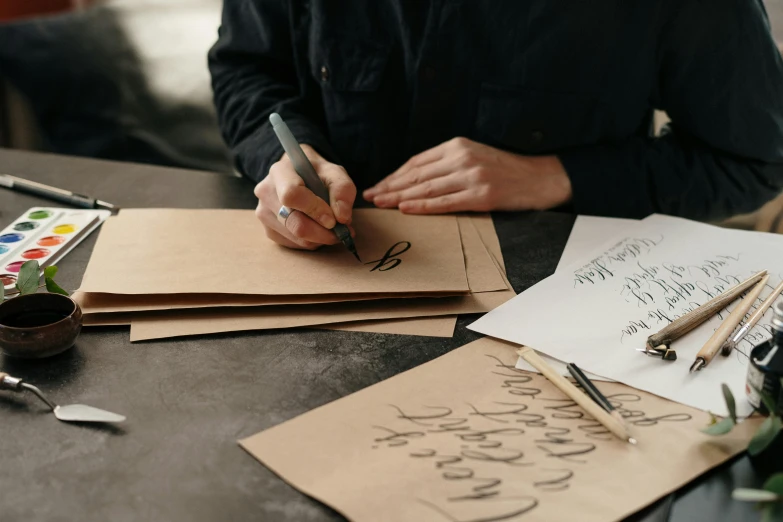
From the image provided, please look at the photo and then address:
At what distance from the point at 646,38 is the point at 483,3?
0.21 metres

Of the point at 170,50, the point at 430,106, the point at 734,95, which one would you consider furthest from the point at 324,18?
the point at 170,50

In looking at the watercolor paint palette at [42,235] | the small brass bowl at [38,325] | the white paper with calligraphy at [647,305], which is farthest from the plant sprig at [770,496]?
the watercolor paint palette at [42,235]

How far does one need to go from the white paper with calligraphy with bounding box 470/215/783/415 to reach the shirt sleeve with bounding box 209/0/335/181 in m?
0.42

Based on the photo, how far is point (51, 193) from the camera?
948mm

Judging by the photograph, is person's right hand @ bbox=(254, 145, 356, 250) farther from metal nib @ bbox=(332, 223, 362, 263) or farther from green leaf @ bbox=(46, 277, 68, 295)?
green leaf @ bbox=(46, 277, 68, 295)

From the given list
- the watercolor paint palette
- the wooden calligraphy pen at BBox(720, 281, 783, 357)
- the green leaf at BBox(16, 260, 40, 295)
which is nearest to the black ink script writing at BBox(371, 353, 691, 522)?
the wooden calligraphy pen at BBox(720, 281, 783, 357)

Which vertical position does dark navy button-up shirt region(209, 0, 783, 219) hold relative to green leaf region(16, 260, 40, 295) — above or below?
above

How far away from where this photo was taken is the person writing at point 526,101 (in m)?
0.94

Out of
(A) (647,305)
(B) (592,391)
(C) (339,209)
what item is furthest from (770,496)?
(C) (339,209)

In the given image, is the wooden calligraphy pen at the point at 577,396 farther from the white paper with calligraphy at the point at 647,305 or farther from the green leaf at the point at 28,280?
the green leaf at the point at 28,280

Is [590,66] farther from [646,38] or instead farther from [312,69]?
[312,69]

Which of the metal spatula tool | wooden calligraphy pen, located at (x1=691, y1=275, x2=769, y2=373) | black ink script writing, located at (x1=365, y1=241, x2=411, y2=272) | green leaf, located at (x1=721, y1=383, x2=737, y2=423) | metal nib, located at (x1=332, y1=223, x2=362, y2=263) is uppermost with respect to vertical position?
green leaf, located at (x1=721, y1=383, x2=737, y2=423)

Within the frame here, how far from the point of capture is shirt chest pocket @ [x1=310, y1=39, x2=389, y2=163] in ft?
3.44

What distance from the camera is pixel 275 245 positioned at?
801mm
